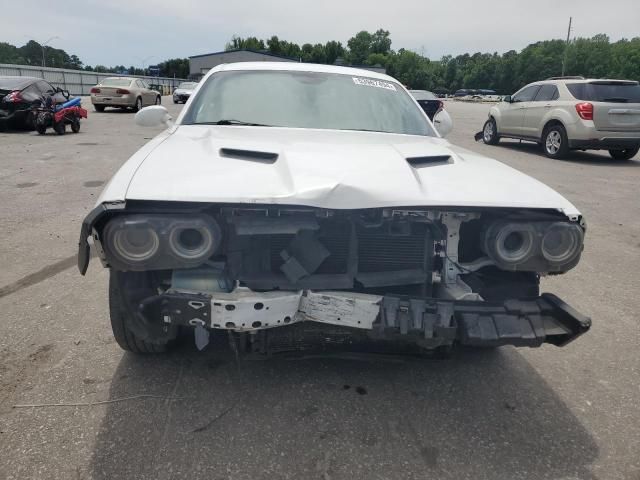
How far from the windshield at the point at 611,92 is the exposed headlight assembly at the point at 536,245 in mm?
9995

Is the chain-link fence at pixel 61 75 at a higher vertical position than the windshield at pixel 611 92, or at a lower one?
higher

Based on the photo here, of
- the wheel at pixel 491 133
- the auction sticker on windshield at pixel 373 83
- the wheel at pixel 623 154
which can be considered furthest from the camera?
the wheel at pixel 491 133

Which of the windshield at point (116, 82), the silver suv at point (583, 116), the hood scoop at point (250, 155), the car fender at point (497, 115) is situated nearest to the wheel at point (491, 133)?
the car fender at point (497, 115)

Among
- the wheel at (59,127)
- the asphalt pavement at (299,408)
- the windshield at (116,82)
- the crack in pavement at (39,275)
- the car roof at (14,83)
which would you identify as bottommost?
the asphalt pavement at (299,408)

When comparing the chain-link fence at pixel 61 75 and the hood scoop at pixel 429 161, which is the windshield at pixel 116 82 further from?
the hood scoop at pixel 429 161

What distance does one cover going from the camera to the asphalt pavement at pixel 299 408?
198 centimetres

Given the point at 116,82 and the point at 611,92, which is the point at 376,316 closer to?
the point at 611,92

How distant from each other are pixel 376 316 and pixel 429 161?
96 cm

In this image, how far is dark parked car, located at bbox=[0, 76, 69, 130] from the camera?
1276 cm

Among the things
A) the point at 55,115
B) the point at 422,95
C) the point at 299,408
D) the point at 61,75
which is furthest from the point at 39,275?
the point at 61,75

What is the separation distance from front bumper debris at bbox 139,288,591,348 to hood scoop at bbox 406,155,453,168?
2.48ft

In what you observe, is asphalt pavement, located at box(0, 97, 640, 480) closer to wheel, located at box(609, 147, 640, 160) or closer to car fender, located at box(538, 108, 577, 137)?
car fender, located at box(538, 108, 577, 137)

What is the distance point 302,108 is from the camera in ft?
10.6

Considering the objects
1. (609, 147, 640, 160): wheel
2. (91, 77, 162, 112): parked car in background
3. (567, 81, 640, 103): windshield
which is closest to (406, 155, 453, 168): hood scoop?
(567, 81, 640, 103): windshield
